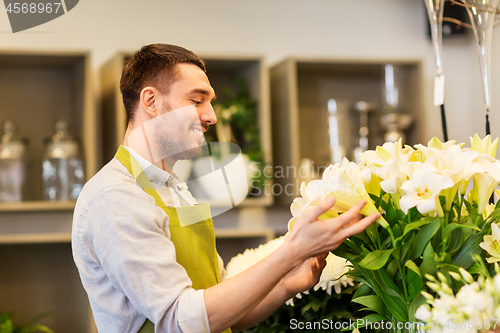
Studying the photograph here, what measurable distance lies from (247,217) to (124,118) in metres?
0.86

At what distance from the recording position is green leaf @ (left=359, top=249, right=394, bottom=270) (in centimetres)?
69

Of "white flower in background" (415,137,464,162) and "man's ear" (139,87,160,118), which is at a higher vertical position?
"man's ear" (139,87,160,118)

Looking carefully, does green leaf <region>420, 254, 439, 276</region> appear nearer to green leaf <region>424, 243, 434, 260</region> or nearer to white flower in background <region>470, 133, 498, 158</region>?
green leaf <region>424, 243, 434, 260</region>

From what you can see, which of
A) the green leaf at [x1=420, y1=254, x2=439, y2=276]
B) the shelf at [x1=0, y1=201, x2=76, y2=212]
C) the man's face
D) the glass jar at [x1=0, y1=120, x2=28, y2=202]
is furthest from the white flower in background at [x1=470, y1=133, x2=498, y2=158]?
the glass jar at [x1=0, y1=120, x2=28, y2=202]

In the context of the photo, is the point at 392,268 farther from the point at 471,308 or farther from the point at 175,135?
the point at 175,135

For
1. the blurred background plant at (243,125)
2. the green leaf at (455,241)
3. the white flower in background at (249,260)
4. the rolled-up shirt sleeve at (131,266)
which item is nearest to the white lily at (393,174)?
the green leaf at (455,241)

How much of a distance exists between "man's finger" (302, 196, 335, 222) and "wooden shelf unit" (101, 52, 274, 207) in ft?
4.88

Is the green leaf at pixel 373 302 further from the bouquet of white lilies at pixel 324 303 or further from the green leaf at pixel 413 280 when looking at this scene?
the bouquet of white lilies at pixel 324 303

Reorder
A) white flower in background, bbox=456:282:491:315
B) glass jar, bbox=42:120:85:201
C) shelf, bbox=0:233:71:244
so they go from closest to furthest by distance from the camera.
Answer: white flower in background, bbox=456:282:491:315 → shelf, bbox=0:233:71:244 → glass jar, bbox=42:120:85:201

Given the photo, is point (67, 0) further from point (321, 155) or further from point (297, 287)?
point (297, 287)

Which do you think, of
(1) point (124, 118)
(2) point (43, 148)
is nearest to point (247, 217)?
(1) point (124, 118)

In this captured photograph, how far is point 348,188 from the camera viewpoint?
732mm

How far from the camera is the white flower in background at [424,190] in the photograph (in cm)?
66

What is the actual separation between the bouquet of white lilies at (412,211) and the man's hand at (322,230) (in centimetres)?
4
